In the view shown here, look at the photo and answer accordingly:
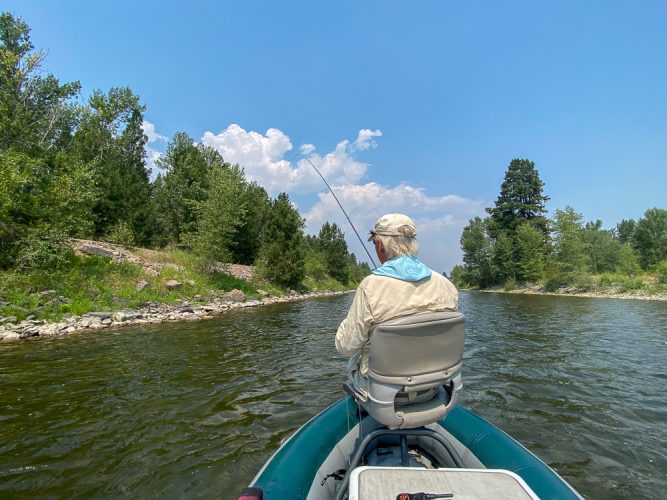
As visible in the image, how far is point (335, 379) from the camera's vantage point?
814 cm

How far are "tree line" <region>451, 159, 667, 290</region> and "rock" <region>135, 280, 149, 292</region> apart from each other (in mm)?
52526

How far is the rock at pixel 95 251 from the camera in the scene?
22.5 metres

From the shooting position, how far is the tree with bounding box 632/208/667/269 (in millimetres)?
57531

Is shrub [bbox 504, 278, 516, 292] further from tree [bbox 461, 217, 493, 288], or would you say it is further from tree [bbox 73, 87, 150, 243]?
tree [bbox 73, 87, 150, 243]

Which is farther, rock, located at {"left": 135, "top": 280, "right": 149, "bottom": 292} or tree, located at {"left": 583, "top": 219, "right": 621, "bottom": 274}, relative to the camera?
tree, located at {"left": 583, "top": 219, "right": 621, "bottom": 274}

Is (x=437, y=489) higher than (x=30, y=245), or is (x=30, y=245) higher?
(x=30, y=245)

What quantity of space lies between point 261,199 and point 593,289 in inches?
1863

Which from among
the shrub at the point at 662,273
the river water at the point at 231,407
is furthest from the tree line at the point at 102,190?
the shrub at the point at 662,273

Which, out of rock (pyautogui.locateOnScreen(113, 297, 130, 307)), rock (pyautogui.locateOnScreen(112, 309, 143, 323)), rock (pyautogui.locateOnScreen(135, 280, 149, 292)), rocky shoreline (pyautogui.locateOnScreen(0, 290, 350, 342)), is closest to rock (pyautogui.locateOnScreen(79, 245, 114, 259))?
rock (pyautogui.locateOnScreen(135, 280, 149, 292))

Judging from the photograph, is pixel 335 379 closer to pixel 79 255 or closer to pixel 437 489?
pixel 437 489

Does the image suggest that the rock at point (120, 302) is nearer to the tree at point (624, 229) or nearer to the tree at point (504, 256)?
the tree at point (504, 256)

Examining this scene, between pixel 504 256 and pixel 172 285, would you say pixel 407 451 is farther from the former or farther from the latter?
pixel 504 256

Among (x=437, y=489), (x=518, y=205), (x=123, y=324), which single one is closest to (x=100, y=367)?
(x=123, y=324)

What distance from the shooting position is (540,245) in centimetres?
6275
